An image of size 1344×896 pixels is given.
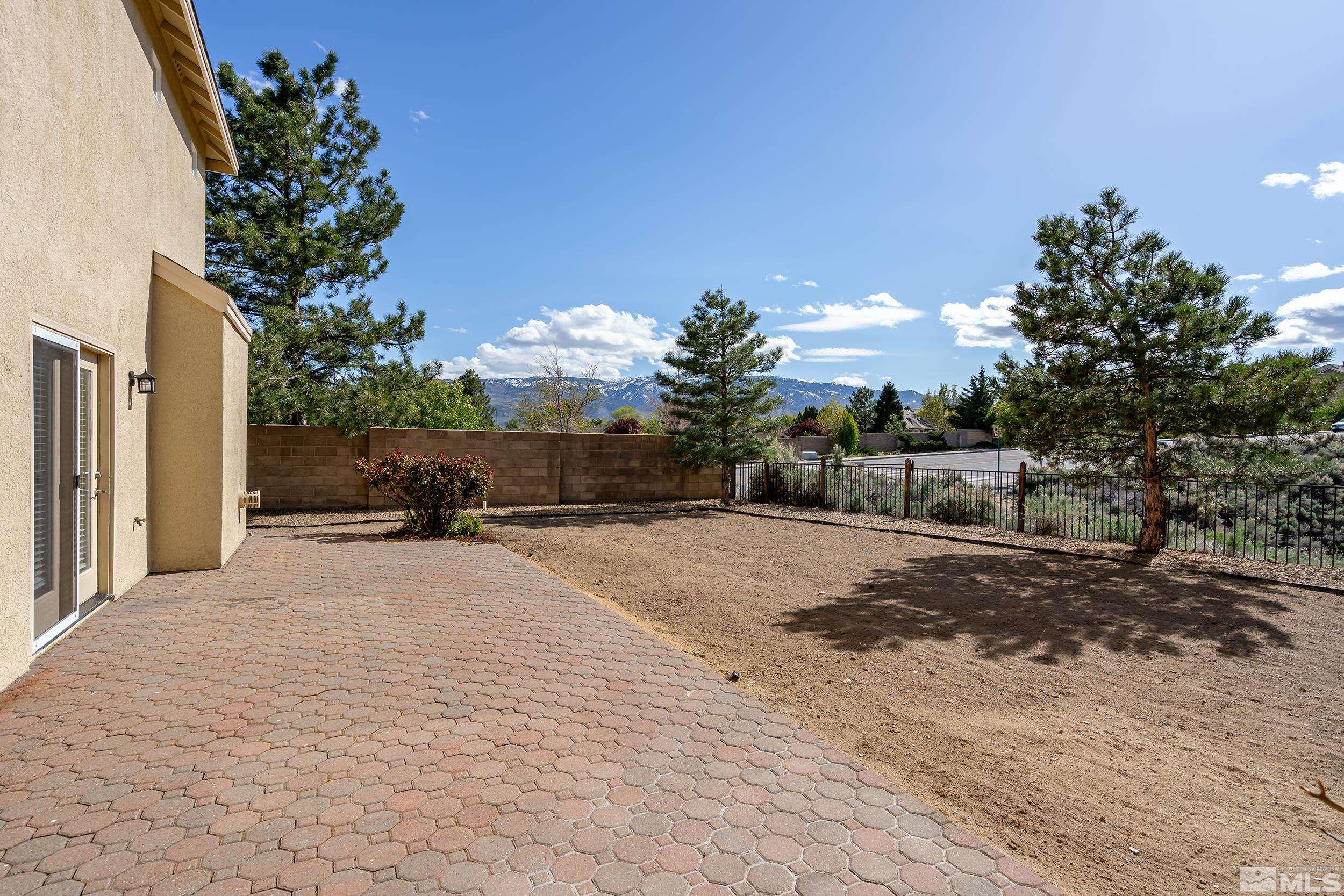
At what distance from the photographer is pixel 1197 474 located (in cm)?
905

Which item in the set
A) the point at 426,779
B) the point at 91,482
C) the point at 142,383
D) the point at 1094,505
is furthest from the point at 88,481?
the point at 1094,505

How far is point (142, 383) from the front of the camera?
20.3 ft

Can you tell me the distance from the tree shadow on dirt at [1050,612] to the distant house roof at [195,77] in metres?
8.46

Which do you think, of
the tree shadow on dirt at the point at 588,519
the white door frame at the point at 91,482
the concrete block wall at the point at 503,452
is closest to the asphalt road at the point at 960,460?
the tree shadow on dirt at the point at 588,519

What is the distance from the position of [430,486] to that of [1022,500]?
10.00 m

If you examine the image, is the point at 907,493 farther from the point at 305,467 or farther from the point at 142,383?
the point at 142,383

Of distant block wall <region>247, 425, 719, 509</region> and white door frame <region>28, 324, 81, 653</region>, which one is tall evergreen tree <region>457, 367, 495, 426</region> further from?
white door frame <region>28, 324, 81, 653</region>

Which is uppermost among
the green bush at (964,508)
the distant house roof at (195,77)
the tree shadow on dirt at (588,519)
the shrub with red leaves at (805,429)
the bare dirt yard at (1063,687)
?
the distant house roof at (195,77)

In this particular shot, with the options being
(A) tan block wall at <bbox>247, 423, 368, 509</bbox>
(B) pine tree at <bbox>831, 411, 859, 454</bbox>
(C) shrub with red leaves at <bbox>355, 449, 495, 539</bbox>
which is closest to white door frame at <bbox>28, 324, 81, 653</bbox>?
(C) shrub with red leaves at <bbox>355, 449, 495, 539</bbox>

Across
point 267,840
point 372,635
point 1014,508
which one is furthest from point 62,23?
point 1014,508

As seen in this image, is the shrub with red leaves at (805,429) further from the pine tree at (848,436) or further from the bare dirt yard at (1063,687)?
the bare dirt yard at (1063,687)

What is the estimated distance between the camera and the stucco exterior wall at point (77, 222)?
383 cm

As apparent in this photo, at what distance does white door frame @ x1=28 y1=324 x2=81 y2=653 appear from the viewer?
13.5 ft

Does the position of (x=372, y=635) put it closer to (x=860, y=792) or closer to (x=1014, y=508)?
(x=860, y=792)
